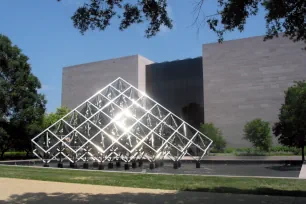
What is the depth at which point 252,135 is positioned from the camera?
38.3 metres

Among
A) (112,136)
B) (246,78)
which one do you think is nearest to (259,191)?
(112,136)

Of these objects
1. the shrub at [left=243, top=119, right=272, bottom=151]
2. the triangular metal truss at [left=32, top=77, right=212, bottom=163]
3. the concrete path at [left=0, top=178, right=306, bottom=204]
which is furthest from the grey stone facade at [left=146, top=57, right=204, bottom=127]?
the concrete path at [left=0, top=178, right=306, bottom=204]

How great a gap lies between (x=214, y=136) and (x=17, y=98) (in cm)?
2409

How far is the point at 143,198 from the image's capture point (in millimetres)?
8797

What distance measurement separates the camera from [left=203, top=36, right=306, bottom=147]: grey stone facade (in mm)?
42969

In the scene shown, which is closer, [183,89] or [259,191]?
[259,191]

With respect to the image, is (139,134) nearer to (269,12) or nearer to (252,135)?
(269,12)

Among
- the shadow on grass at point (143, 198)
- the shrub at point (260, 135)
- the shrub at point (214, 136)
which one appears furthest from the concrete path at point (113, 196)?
the shrub at point (214, 136)

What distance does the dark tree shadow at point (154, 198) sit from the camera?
8.32 m

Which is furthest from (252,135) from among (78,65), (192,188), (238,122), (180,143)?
(78,65)

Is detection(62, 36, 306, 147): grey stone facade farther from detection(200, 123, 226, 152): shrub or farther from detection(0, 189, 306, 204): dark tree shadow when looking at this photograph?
detection(0, 189, 306, 204): dark tree shadow

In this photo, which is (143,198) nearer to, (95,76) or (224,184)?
(224,184)

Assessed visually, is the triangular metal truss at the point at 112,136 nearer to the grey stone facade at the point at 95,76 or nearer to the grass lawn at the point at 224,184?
the grass lawn at the point at 224,184

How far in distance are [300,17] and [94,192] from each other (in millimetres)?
8038
